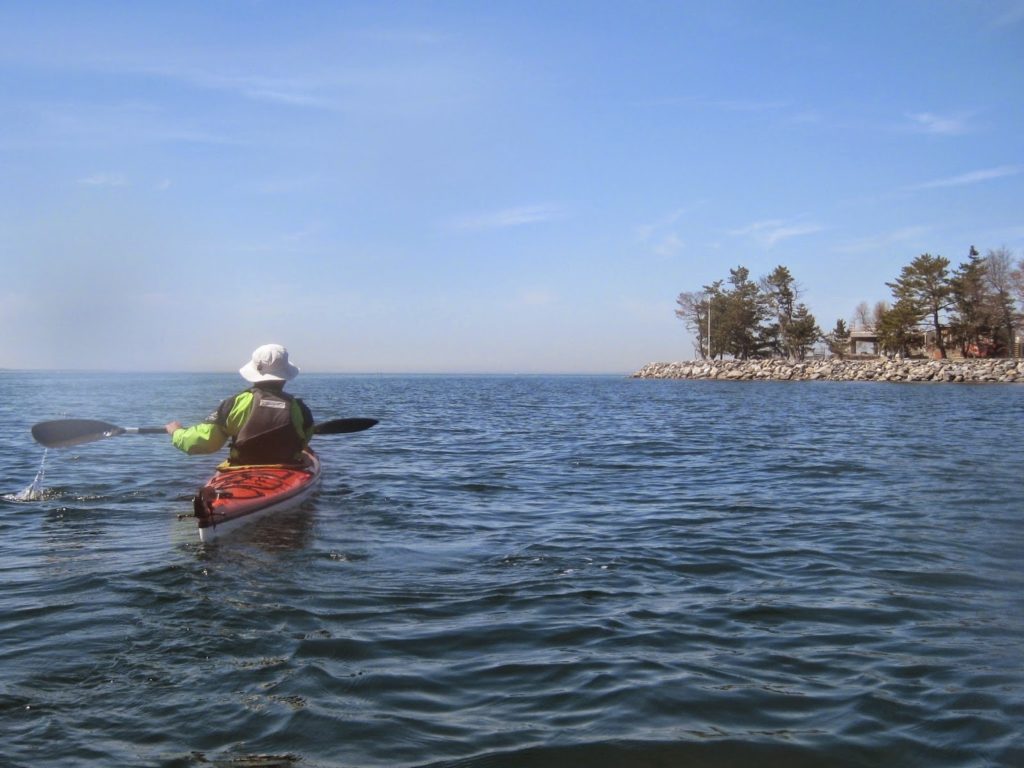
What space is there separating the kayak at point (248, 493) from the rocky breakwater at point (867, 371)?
176ft

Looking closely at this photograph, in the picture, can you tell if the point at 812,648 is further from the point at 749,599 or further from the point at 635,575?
the point at 635,575

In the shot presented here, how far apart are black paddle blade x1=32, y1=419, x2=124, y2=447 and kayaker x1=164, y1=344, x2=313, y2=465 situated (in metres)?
1.87

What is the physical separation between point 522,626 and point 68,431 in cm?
784

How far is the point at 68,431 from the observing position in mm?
10484

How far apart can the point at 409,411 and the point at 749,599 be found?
27.6m

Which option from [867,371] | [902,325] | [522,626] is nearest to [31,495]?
[522,626]

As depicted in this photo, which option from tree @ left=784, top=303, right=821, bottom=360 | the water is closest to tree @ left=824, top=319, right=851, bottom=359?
tree @ left=784, top=303, right=821, bottom=360

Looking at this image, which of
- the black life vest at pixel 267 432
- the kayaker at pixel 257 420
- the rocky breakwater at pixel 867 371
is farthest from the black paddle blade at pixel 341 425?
the rocky breakwater at pixel 867 371

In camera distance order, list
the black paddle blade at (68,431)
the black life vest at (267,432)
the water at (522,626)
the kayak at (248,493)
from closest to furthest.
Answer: the water at (522,626)
the kayak at (248,493)
the black life vest at (267,432)
the black paddle blade at (68,431)

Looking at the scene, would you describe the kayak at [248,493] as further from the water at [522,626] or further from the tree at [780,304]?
the tree at [780,304]

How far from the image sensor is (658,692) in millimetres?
4336

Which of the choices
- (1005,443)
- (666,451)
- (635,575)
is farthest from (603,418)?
(635,575)

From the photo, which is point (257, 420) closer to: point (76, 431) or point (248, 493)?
point (248, 493)

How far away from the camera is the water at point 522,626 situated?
12.5 feet
